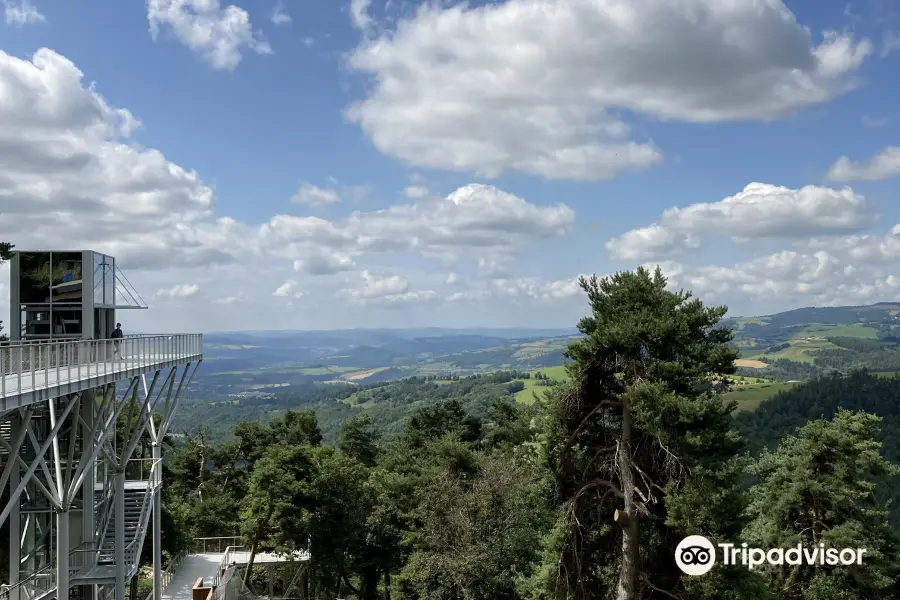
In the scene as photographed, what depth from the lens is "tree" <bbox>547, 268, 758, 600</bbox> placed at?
1479cm

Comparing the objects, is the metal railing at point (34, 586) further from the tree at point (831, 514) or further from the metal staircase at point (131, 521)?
the tree at point (831, 514)

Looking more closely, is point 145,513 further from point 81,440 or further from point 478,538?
point 478,538

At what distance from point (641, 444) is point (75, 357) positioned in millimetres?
13174

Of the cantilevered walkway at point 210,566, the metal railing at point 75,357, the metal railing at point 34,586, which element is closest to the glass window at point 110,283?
the metal railing at point 75,357

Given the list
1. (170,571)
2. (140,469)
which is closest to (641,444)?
(140,469)

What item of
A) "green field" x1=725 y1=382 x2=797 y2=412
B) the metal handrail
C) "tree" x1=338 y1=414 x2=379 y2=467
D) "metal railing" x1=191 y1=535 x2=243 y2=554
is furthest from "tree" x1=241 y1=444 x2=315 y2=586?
"green field" x1=725 y1=382 x2=797 y2=412

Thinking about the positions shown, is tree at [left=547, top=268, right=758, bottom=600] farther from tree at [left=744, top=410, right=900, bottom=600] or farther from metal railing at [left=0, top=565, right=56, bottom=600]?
metal railing at [left=0, top=565, right=56, bottom=600]

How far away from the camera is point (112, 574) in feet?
66.4

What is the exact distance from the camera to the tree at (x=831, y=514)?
904 inches

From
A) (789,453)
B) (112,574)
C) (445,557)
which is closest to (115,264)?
(112,574)

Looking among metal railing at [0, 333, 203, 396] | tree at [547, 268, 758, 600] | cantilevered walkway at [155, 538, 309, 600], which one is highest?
metal railing at [0, 333, 203, 396]

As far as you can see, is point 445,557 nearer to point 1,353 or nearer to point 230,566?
point 230,566

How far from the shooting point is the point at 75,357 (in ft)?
52.1

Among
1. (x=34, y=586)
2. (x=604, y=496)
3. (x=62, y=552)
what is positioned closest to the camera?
(x=604, y=496)
